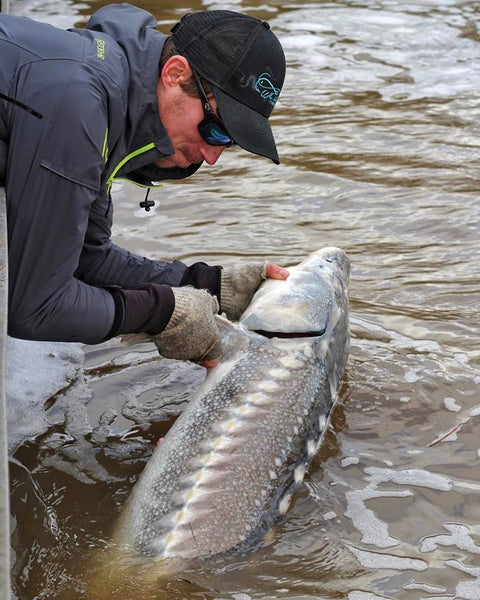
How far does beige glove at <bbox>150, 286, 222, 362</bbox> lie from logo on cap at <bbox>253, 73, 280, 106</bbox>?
843 mm

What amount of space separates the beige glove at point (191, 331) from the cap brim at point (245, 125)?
694 millimetres

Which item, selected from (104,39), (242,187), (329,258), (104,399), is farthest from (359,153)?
(104,39)

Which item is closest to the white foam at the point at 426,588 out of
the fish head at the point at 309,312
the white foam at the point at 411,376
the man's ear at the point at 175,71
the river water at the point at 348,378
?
the river water at the point at 348,378

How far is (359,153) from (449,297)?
96.4 inches

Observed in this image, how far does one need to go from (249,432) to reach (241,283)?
0.98 m

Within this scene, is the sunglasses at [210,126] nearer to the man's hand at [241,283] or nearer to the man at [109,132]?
the man at [109,132]

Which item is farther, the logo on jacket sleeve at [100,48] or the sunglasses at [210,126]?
the sunglasses at [210,126]

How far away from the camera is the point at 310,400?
395 centimetres

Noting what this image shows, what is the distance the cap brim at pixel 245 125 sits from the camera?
3.58m

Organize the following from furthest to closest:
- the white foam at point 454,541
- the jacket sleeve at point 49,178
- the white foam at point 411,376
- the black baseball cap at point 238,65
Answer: the white foam at point 411,376 → the white foam at point 454,541 → the black baseball cap at point 238,65 → the jacket sleeve at point 49,178

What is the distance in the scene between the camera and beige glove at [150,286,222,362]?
3986 mm

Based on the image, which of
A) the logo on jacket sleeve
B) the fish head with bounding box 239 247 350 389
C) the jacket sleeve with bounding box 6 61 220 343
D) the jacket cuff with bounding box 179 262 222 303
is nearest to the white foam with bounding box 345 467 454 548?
the fish head with bounding box 239 247 350 389

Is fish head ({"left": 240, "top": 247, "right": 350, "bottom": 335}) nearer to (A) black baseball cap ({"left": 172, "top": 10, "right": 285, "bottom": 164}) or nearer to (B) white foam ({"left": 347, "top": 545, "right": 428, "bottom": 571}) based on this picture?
(A) black baseball cap ({"left": 172, "top": 10, "right": 285, "bottom": 164})

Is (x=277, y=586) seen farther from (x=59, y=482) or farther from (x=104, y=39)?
(x=104, y=39)
